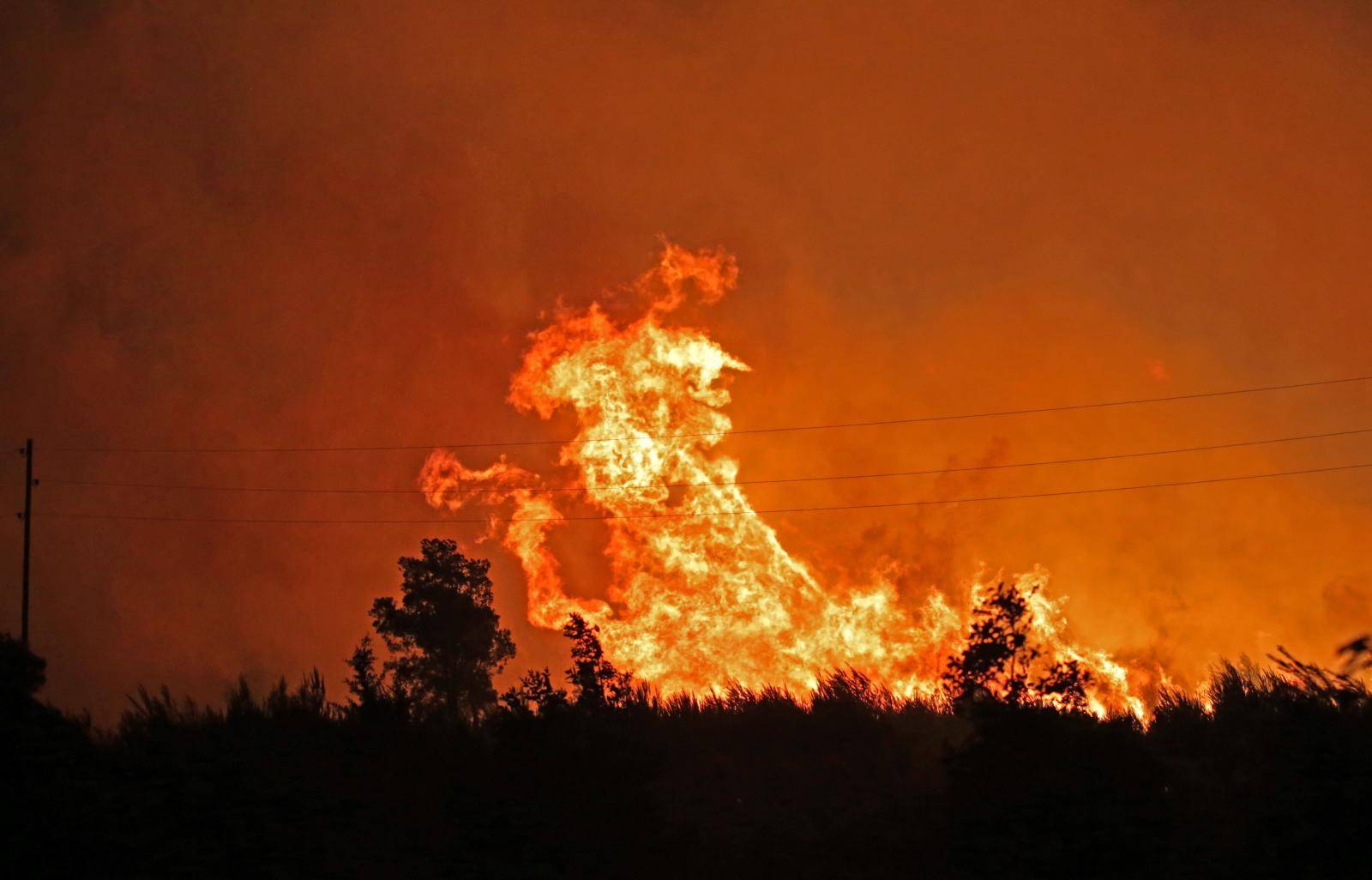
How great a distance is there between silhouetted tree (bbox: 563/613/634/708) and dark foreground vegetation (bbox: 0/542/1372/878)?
0.51m

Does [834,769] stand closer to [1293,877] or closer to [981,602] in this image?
[981,602]

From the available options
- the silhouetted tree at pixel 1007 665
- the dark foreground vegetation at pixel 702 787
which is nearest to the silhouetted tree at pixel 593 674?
the dark foreground vegetation at pixel 702 787

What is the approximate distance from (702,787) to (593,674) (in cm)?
418

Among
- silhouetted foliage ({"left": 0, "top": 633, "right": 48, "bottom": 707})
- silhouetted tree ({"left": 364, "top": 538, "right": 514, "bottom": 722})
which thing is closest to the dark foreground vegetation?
silhouetted foliage ({"left": 0, "top": 633, "right": 48, "bottom": 707})

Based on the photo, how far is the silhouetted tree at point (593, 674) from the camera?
21094 millimetres

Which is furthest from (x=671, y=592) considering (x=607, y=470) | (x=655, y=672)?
(x=607, y=470)

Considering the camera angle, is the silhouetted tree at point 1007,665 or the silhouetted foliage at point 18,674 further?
the silhouetted tree at point 1007,665

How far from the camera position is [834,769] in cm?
1841

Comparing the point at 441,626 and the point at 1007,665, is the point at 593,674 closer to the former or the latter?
the point at 1007,665

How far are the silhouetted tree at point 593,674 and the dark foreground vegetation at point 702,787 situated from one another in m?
0.51

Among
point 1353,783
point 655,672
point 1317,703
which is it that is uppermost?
point 655,672

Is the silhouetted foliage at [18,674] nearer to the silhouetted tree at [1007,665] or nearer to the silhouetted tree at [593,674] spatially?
the silhouetted tree at [593,674]

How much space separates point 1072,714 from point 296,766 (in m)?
12.3

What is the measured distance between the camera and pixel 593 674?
21.8 metres
